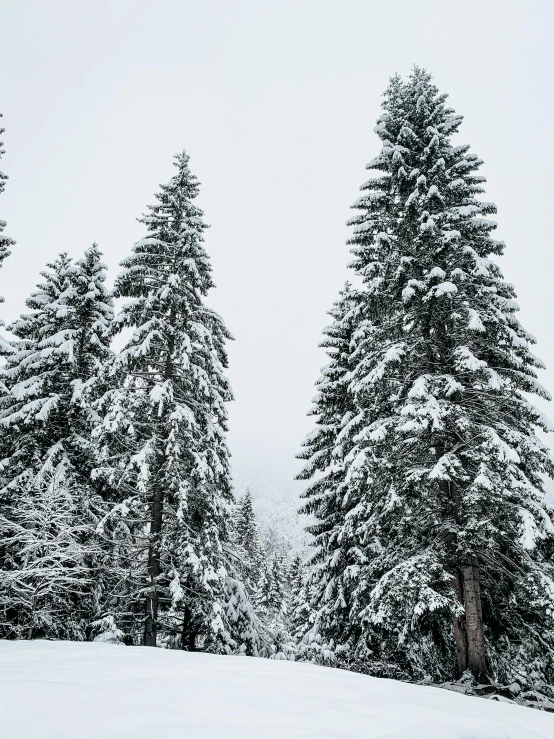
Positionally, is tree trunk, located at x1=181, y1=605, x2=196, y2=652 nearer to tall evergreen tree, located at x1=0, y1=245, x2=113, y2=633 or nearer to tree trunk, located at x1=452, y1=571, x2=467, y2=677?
tall evergreen tree, located at x1=0, y1=245, x2=113, y2=633

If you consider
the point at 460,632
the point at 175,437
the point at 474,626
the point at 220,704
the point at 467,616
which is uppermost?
the point at 175,437

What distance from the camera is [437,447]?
32.2ft

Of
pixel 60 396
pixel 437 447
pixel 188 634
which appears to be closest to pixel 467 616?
pixel 437 447

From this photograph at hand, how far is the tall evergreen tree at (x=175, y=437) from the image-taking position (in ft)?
37.7

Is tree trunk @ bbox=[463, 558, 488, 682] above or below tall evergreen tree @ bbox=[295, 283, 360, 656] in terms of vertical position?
below

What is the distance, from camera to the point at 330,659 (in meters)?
11.9

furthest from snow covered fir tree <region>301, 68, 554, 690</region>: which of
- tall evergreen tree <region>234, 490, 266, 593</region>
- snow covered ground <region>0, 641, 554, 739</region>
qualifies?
tall evergreen tree <region>234, 490, 266, 593</region>

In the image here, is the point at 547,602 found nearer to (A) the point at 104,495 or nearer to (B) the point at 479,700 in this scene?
(B) the point at 479,700

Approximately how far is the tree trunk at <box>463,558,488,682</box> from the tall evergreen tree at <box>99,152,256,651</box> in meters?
5.94

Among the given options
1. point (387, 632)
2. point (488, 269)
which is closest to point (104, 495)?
point (387, 632)

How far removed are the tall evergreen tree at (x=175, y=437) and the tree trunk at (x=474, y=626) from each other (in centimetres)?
594

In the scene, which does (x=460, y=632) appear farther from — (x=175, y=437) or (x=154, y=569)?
(x=175, y=437)

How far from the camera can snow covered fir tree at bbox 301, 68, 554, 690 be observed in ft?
28.2

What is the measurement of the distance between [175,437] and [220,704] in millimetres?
8805
